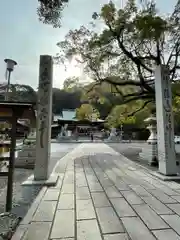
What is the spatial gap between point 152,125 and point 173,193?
420 cm

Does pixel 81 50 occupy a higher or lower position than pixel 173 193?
higher

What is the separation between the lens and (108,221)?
2795 mm

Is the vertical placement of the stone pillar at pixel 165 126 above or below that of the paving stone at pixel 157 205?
above

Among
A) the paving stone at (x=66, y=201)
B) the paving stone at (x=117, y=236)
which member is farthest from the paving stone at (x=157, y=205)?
the paving stone at (x=66, y=201)

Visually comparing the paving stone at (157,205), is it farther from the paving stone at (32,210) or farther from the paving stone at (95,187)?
the paving stone at (32,210)

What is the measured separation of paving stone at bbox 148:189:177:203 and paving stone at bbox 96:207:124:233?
1.10 m

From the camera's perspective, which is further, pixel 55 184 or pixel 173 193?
pixel 55 184

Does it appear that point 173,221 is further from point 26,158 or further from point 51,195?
point 26,158

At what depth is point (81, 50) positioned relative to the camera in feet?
34.8

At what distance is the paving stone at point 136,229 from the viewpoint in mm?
2367

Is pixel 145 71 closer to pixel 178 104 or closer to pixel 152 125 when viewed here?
pixel 178 104

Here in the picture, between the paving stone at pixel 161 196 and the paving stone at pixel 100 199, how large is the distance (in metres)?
1.01

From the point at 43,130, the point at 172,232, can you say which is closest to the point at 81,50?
the point at 43,130

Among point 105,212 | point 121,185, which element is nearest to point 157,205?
point 105,212
